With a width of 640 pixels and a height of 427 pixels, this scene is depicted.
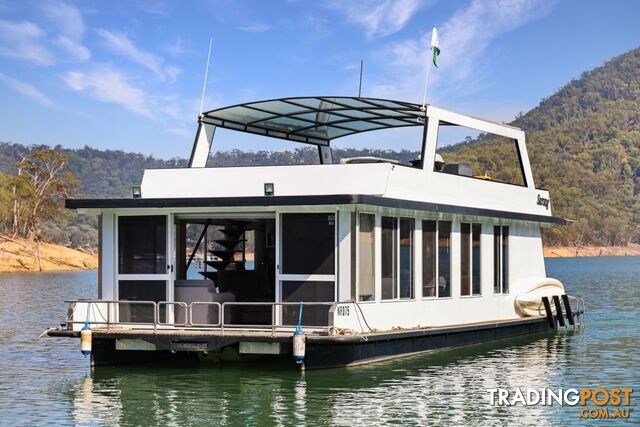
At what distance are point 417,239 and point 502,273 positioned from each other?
163 inches

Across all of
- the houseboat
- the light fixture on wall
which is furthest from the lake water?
the light fixture on wall

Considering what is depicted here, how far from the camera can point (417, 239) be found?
1769cm

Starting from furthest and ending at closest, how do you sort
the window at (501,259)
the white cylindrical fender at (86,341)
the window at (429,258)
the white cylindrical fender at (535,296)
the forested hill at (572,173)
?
the forested hill at (572,173) < the white cylindrical fender at (535,296) < the window at (501,259) < the window at (429,258) < the white cylindrical fender at (86,341)

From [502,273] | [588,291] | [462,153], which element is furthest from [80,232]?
[502,273]

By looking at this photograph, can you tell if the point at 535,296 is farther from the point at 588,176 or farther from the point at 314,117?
the point at 588,176

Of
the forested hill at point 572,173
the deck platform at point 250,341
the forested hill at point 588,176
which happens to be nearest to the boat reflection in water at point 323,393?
the deck platform at point 250,341

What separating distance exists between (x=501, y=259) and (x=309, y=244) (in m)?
6.47

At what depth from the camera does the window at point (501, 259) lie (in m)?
20.8

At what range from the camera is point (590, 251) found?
15550 centimetres

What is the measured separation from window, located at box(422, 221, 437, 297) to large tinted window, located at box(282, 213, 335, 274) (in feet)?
8.47

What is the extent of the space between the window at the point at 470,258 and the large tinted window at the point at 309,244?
4213 millimetres

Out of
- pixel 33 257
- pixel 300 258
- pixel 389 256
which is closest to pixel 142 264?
pixel 300 258

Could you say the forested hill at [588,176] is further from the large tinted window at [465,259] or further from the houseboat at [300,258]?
the houseboat at [300,258]

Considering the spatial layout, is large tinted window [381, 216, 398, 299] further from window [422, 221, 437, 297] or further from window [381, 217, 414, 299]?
window [422, 221, 437, 297]
